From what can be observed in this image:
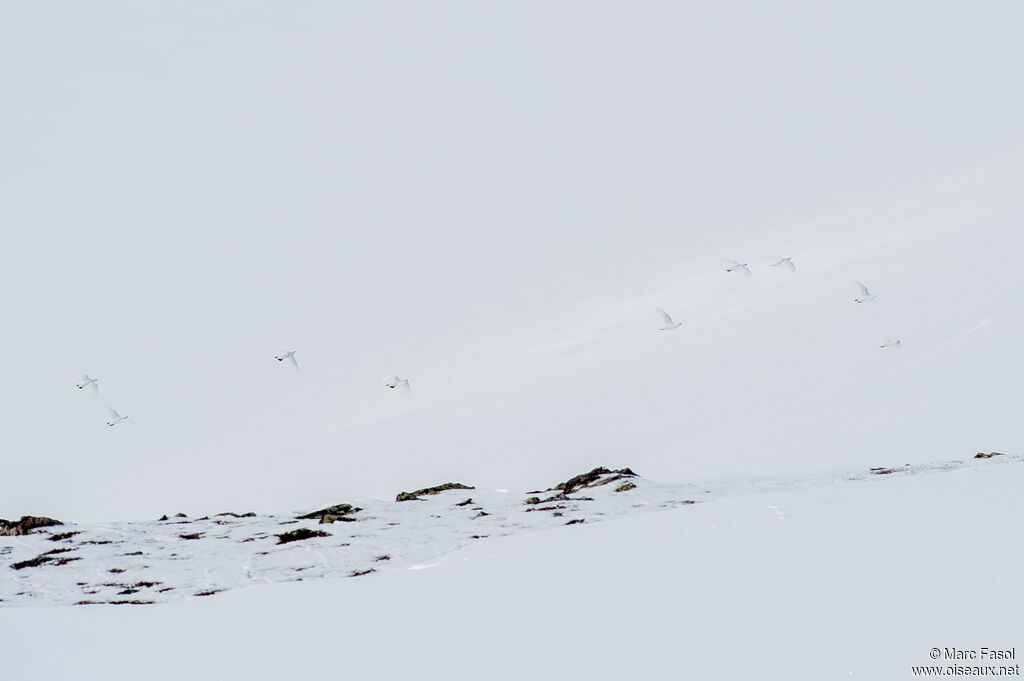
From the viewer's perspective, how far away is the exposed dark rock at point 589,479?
32094 millimetres

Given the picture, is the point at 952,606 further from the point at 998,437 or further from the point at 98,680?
the point at 998,437

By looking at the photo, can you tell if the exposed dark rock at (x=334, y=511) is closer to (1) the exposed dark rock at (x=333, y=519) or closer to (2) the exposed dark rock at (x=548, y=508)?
(1) the exposed dark rock at (x=333, y=519)

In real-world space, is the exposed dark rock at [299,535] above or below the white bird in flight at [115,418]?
below

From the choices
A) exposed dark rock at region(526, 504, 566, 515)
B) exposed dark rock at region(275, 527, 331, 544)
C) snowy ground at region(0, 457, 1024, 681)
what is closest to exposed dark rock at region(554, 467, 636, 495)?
exposed dark rock at region(526, 504, 566, 515)

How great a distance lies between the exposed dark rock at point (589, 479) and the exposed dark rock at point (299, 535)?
858 cm

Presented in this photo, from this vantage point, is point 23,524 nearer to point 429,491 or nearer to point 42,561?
point 42,561

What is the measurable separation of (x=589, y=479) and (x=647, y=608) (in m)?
19.2

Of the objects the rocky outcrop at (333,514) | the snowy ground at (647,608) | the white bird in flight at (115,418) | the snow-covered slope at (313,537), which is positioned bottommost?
the snowy ground at (647,608)

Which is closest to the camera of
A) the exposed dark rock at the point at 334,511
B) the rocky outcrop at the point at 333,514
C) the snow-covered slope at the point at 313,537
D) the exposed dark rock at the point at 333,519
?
the snow-covered slope at the point at 313,537

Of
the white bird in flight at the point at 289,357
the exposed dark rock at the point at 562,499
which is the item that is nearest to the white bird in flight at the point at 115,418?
the white bird in flight at the point at 289,357

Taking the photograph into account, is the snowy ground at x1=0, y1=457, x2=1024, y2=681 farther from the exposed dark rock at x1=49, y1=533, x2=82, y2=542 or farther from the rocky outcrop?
the exposed dark rock at x1=49, y1=533, x2=82, y2=542

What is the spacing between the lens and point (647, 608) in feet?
45.3

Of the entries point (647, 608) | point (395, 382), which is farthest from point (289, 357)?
point (647, 608)

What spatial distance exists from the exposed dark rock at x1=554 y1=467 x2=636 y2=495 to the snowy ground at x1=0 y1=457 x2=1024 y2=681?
38.9ft
